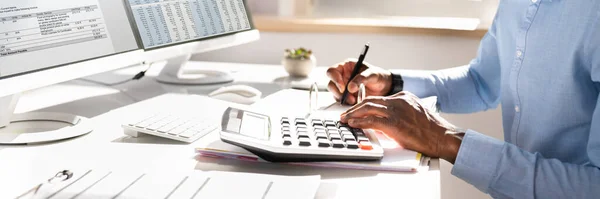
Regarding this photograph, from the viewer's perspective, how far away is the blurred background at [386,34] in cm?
206

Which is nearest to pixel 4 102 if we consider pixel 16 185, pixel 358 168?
pixel 16 185

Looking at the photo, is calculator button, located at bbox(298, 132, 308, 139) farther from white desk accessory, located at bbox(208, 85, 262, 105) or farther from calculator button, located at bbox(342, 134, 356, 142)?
white desk accessory, located at bbox(208, 85, 262, 105)

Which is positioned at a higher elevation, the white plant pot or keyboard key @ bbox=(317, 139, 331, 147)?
keyboard key @ bbox=(317, 139, 331, 147)

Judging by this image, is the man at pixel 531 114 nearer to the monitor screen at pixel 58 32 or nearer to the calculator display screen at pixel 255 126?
the calculator display screen at pixel 255 126

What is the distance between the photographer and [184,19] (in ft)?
4.79

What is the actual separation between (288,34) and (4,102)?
121 cm

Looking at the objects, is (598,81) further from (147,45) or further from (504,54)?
(147,45)

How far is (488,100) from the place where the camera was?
5.09 feet

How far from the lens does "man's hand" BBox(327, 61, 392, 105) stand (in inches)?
52.8

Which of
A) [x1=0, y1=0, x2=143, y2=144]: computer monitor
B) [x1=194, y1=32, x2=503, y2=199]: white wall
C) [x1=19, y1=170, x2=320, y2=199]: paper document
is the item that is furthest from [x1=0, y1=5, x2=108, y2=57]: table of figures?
[x1=194, y1=32, x2=503, y2=199]: white wall

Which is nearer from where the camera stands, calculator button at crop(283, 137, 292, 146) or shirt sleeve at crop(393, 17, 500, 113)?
calculator button at crop(283, 137, 292, 146)

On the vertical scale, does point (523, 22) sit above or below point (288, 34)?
above

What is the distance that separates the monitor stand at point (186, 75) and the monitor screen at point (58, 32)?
1.01ft

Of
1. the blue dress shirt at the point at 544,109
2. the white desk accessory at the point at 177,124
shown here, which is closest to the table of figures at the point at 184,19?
the white desk accessory at the point at 177,124
